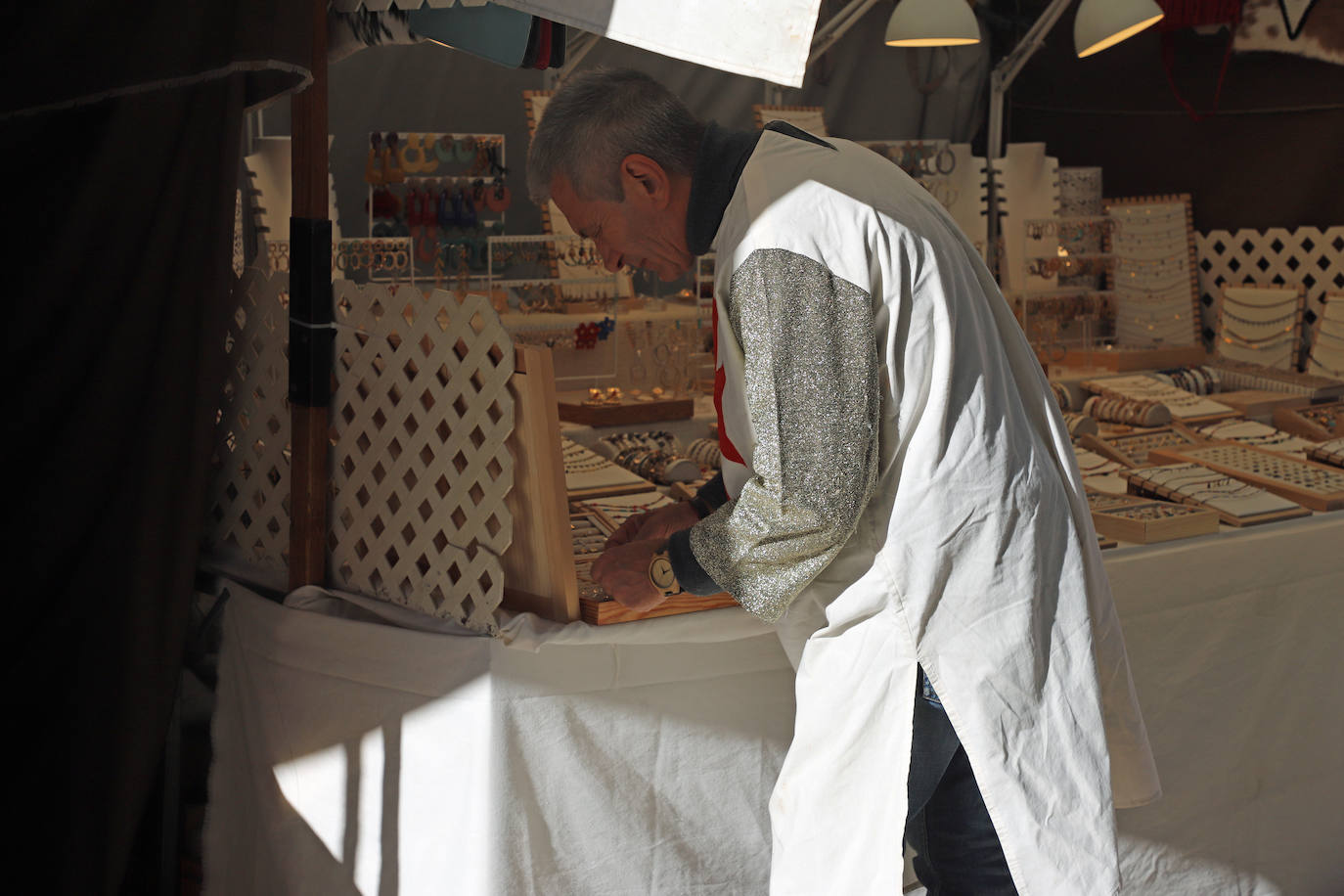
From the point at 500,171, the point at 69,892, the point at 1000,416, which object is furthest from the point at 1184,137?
the point at 69,892

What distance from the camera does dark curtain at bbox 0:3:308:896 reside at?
67.6 inches

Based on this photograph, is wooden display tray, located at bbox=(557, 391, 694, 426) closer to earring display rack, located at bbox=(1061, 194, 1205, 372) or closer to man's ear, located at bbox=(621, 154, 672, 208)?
man's ear, located at bbox=(621, 154, 672, 208)

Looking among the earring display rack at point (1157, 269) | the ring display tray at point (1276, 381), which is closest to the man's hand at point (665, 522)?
the ring display tray at point (1276, 381)

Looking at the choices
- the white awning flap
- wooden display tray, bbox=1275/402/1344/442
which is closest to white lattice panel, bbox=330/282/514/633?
the white awning flap

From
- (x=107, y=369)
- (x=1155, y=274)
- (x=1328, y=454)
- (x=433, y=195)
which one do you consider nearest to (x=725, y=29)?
(x=107, y=369)

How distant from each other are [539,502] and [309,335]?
0.50 meters

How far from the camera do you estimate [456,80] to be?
475 centimetres

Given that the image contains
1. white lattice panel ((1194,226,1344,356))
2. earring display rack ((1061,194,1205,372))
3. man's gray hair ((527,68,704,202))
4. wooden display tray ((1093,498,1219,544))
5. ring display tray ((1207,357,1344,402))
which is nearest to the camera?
man's gray hair ((527,68,704,202))

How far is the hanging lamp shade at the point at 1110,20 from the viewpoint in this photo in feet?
11.2

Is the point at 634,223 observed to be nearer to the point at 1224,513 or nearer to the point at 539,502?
the point at 539,502

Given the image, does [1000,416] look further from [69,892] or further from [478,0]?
[69,892]

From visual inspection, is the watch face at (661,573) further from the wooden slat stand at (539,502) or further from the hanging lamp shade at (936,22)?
the hanging lamp shade at (936,22)

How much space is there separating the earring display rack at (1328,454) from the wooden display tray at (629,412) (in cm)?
154

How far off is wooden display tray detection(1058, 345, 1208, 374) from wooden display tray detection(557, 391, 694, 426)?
1.61 metres
